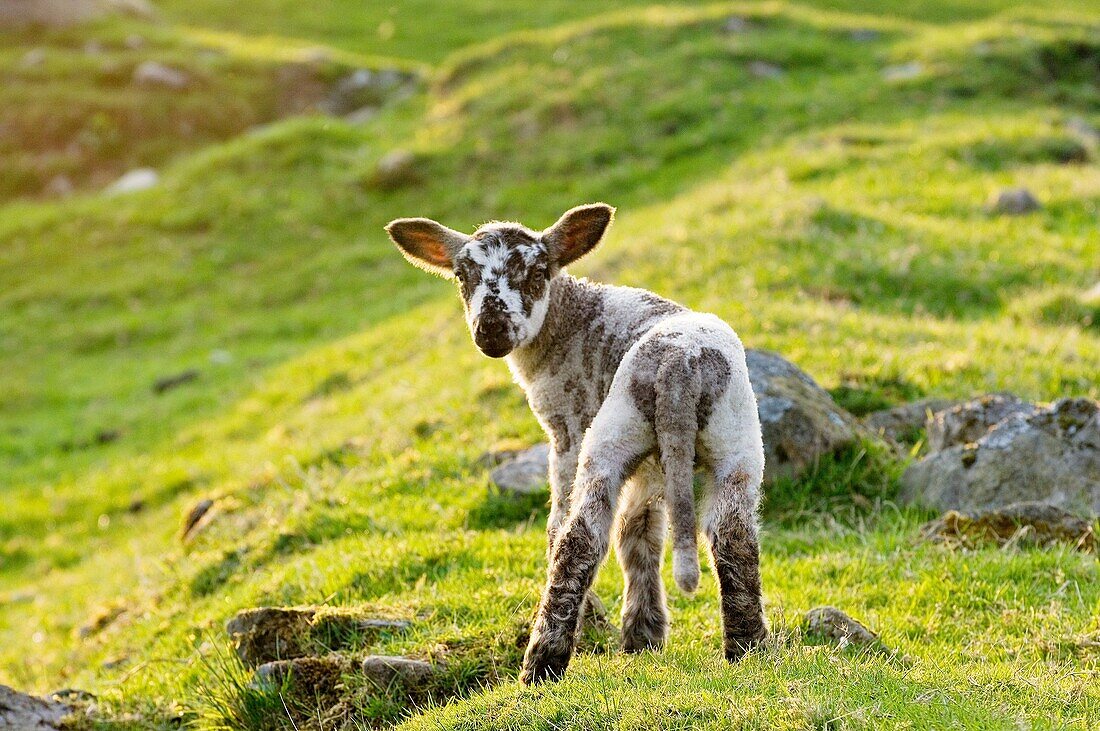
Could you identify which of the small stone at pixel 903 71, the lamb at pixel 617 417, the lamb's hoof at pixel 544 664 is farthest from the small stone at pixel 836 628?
the small stone at pixel 903 71

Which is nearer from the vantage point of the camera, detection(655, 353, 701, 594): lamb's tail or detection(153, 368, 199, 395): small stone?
detection(655, 353, 701, 594): lamb's tail

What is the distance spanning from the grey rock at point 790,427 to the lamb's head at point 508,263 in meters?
3.21

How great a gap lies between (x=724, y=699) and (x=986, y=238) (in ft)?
47.5

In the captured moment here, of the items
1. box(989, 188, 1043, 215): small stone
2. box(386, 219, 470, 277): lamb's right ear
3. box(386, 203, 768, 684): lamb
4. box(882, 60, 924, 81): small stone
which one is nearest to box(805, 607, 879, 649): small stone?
box(386, 203, 768, 684): lamb

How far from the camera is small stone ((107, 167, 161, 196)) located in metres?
33.2

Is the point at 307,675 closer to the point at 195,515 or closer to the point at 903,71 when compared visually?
the point at 195,515

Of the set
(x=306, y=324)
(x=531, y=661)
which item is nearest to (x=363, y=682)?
(x=531, y=661)

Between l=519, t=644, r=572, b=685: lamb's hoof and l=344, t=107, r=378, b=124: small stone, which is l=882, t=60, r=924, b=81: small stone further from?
l=519, t=644, r=572, b=685: lamb's hoof

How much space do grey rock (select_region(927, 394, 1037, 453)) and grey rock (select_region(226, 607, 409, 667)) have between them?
5282 mm

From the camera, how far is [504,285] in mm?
7789

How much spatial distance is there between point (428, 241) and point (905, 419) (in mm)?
5765

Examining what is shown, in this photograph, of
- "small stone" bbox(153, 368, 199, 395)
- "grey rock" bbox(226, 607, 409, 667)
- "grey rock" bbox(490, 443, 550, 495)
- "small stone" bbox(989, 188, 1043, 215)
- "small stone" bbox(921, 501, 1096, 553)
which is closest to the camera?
"grey rock" bbox(226, 607, 409, 667)

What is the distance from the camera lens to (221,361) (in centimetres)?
2366

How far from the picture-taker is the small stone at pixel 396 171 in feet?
97.3
